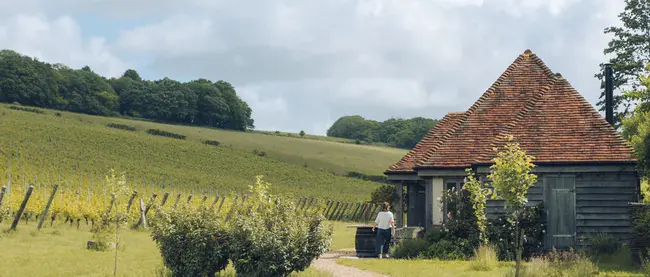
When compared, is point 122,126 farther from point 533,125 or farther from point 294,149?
point 533,125

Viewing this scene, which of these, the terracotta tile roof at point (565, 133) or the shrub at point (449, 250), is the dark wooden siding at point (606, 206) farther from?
the shrub at point (449, 250)

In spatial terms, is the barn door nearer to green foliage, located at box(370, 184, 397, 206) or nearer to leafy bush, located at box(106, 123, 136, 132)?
green foliage, located at box(370, 184, 397, 206)

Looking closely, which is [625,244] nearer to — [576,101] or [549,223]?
[549,223]

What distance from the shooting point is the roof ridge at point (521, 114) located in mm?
28259

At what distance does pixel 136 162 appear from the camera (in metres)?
74.2

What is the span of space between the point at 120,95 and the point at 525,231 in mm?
102803

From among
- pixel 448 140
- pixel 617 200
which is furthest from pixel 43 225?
pixel 617 200

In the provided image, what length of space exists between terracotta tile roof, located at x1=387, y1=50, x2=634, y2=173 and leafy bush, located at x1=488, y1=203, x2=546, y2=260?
182cm

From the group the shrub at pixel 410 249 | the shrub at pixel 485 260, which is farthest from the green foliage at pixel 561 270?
the shrub at pixel 410 249

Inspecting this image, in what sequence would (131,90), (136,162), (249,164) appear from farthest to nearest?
1. (131,90)
2. (249,164)
3. (136,162)

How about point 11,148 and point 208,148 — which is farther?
point 208,148

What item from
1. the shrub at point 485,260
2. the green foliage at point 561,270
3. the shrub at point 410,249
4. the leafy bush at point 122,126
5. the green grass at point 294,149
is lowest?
the shrub at point 410,249

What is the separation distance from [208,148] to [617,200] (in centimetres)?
6571

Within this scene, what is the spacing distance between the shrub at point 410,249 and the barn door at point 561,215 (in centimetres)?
399
